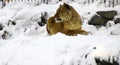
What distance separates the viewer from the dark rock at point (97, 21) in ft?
32.8

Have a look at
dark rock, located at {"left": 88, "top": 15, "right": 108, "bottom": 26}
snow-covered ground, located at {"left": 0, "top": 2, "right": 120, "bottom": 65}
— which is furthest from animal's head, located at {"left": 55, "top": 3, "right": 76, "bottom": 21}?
dark rock, located at {"left": 88, "top": 15, "right": 108, "bottom": 26}

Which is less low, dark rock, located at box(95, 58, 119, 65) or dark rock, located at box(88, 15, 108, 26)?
dark rock, located at box(88, 15, 108, 26)

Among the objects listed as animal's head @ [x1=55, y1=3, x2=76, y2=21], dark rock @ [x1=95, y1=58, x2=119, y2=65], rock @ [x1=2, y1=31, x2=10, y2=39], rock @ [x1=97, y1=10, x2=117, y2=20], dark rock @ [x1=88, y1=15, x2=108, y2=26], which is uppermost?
animal's head @ [x1=55, y1=3, x2=76, y2=21]

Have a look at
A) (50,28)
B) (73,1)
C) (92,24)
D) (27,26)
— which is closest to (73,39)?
(50,28)

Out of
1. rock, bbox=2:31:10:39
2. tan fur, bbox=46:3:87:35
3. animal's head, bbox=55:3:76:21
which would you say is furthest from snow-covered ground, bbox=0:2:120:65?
animal's head, bbox=55:3:76:21

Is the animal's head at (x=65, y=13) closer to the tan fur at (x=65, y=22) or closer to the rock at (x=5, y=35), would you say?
the tan fur at (x=65, y=22)

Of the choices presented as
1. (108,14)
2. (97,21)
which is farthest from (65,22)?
(108,14)

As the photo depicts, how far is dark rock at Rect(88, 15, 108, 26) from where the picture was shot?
9992mm

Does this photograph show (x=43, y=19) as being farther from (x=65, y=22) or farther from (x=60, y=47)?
(x=60, y=47)

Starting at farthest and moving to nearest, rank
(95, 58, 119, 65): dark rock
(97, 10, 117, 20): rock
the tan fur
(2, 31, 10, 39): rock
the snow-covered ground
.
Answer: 1. (97, 10, 117, 20): rock
2. (2, 31, 10, 39): rock
3. the tan fur
4. the snow-covered ground
5. (95, 58, 119, 65): dark rock

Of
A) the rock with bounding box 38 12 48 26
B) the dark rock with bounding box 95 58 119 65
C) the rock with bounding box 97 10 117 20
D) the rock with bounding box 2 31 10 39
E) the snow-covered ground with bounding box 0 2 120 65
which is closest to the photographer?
the dark rock with bounding box 95 58 119 65

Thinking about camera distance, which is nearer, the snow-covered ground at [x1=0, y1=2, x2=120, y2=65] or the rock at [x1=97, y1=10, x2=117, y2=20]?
the snow-covered ground at [x1=0, y1=2, x2=120, y2=65]

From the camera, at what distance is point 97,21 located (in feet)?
33.0

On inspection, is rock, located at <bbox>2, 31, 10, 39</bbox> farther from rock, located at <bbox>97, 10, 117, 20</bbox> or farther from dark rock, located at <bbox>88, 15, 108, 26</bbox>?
rock, located at <bbox>97, 10, 117, 20</bbox>
